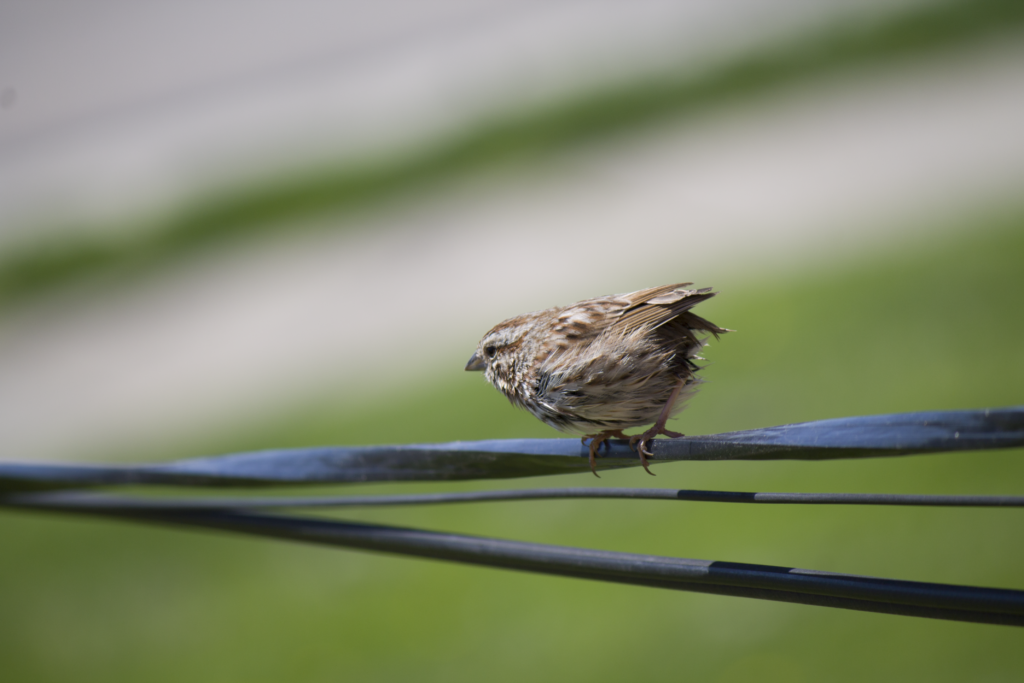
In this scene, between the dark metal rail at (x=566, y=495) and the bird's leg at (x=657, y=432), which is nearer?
the dark metal rail at (x=566, y=495)

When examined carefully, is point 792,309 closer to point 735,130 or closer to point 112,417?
point 735,130

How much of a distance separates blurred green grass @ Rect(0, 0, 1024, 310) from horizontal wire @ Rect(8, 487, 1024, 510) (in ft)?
75.5

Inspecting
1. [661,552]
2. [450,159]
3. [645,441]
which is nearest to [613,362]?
[645,441]

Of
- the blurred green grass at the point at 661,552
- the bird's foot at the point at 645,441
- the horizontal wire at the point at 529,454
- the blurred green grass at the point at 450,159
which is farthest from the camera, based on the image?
the blurred green grass at the point at 450,159

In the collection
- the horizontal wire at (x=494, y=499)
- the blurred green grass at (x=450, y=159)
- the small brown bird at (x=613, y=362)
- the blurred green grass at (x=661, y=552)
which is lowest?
the blurred green grass at (x=661, y=552)

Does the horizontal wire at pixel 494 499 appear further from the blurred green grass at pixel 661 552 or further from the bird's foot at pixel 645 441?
the blurred green grass at pixel 661 552

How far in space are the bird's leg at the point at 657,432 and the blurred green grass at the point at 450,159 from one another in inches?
915

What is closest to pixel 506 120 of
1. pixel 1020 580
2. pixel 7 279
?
Result: pixel 7 279

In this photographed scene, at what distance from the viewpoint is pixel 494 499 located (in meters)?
2.94

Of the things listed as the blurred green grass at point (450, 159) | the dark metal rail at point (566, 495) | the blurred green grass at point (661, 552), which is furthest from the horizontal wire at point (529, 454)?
the blurred green grass at point (450, 159)

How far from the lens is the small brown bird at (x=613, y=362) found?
2.96 metres

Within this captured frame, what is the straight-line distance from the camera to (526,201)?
25.1 metres

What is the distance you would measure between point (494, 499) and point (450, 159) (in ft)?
82.5

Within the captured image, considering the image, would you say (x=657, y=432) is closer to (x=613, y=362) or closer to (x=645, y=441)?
(x=613, y=362)
